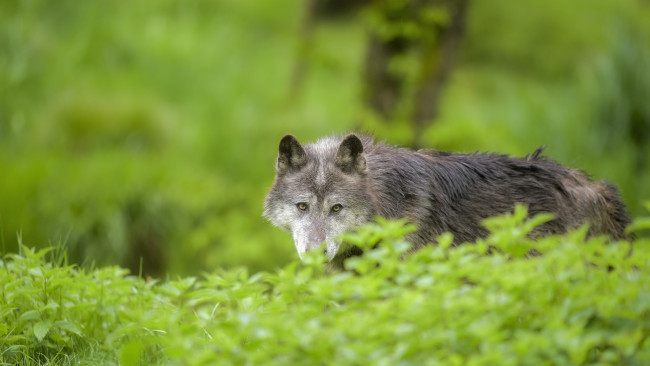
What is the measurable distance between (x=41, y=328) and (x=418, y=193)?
8.50ft

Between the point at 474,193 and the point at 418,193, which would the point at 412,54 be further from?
the point at 418,193

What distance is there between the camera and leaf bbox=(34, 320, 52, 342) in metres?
4.48

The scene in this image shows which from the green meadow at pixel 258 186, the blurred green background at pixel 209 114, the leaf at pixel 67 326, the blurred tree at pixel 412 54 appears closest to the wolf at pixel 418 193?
the green meadow at pixel 258 186

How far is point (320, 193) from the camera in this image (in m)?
5.39

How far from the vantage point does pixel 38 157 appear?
11.5 m

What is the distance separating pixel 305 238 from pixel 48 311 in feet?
5.49

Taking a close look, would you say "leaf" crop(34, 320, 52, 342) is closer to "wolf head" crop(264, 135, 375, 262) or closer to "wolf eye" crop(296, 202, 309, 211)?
"wolf head" crop(264, 135, 375, 262)

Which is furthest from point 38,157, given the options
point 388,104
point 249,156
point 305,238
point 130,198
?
point 305,238

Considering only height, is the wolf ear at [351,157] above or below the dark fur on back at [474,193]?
above

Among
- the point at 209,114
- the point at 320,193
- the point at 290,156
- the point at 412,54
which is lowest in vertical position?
the point at 209,114

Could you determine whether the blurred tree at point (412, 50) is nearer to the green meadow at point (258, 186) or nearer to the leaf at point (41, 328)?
the green meadow at point (258, 186)

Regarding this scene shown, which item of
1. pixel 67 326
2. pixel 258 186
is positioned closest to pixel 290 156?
pixel 67 326

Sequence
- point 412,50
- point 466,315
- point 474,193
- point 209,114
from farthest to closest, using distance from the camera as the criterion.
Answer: point 209,114 < point 412,50 < point 474,193 < point 466,315

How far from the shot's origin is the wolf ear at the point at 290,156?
5486mm
